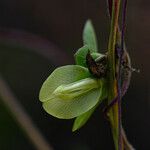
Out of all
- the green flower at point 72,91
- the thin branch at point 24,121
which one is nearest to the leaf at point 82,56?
the green flower at point 72,91

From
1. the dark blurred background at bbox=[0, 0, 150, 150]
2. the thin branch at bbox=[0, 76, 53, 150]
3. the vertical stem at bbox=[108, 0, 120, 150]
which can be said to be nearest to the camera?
the vertical stem at bbox=[108, 0, 120, 150]

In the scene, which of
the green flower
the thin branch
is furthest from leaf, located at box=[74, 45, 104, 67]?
the thin branch

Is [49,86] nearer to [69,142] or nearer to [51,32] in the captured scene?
[69,142]

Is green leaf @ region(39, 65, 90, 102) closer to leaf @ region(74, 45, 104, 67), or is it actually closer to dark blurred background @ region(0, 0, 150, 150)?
leaf @ region(74, 45, 104, 67)

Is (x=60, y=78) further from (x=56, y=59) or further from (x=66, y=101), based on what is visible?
(x=56, y=59)

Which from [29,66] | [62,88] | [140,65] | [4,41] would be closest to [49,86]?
[62,88]

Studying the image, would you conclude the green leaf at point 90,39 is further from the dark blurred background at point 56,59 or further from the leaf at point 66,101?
the dark blurred background at point 56,59

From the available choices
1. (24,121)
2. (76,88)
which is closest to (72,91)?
(76,88)
